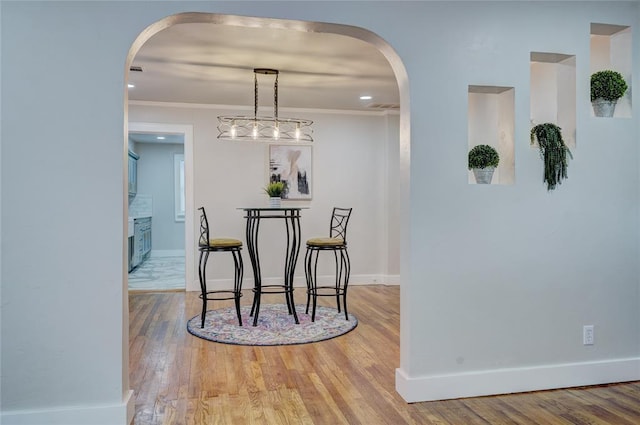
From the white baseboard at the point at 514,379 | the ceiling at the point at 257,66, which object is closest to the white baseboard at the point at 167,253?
the ceiling at the point at 257,66

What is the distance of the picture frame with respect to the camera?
6012 millimetres

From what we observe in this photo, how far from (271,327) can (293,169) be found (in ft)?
8.28

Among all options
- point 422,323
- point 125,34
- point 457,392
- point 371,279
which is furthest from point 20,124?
point 371,279

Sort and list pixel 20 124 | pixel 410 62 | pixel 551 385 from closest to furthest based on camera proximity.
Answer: pixel 20 124 → pixel 410 62 → pixel 551 385

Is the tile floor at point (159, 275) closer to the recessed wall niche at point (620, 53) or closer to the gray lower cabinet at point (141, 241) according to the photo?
the gray lower cabinet at point (141, 241)

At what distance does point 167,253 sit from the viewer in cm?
980

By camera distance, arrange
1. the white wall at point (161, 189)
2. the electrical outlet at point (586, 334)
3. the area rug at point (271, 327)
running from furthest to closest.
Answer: the white wall at point (161, 189)
the area rug at point (271, 327)
the electrical outlet at point (586, 334)

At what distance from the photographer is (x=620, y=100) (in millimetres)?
2912

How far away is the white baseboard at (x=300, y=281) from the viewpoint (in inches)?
229

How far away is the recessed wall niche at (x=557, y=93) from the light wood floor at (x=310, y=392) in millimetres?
1531

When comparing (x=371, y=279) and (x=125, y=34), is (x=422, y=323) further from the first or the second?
(x=371, y=279)

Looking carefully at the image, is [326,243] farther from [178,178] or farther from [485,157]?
[178,178]

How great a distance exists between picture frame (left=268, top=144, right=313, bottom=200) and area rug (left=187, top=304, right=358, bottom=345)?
1.79 meters

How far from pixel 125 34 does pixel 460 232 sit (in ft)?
6.64
